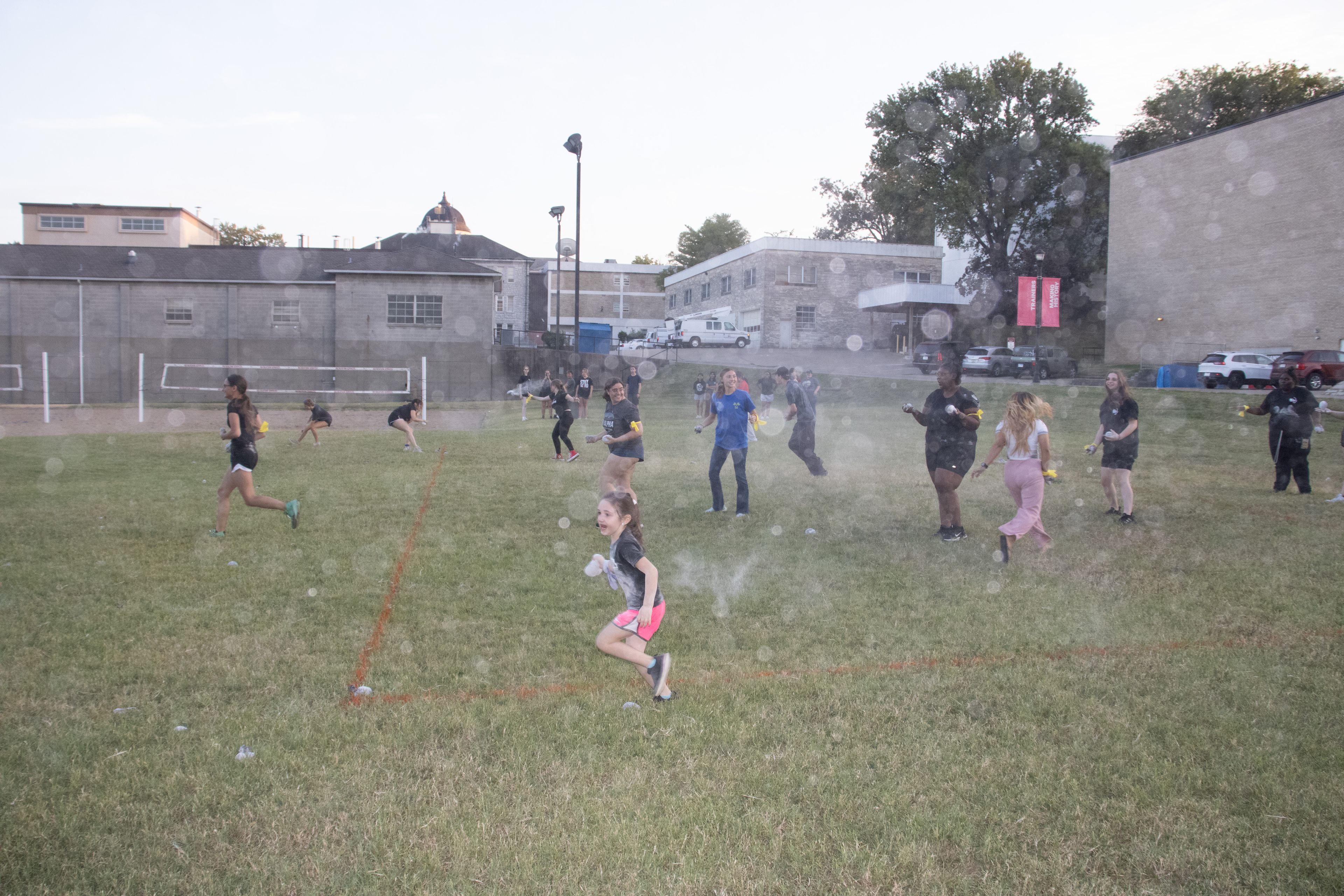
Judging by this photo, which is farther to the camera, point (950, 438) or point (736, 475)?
point (736, 475)

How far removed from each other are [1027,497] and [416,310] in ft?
113

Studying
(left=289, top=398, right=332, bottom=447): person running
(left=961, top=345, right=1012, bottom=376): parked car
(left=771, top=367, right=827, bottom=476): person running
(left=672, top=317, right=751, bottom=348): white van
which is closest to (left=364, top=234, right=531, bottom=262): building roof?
(left=672, top=317, right=751, bottom=348): white van

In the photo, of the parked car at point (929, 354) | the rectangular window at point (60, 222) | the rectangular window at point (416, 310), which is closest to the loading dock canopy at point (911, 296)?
the parked car at point (929, 354)

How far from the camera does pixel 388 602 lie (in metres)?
7.51

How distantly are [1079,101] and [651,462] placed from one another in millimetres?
44143

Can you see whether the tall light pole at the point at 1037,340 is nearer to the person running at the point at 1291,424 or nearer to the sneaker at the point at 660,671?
the person running at the point at 1291,424

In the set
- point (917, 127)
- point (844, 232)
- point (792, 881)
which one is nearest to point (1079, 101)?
point (917, 127)

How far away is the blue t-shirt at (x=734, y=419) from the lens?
1152 cm

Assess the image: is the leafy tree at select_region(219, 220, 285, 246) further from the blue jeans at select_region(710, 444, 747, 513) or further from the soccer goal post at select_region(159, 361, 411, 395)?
the blue jeans at select_region(710, 444, 747, 513)

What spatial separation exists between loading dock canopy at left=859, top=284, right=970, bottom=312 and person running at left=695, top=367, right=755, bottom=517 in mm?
42988

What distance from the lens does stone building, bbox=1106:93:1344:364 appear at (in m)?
36.5

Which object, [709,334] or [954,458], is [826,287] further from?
[954,458]

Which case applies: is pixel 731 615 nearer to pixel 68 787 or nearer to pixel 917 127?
pixel 68 787

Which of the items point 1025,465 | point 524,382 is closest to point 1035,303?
point 524,382
